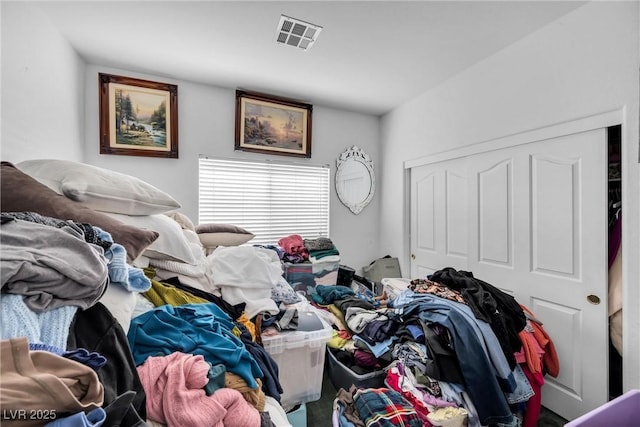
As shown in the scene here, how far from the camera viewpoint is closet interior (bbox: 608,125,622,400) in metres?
1.60

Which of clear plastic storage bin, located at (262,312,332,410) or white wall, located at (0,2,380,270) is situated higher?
white wall, located at (0,2,380,270)

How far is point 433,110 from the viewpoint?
Result: 2.79 m

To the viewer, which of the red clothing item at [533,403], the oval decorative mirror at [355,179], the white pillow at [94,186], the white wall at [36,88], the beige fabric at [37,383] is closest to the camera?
the beige fabric at [37,383]

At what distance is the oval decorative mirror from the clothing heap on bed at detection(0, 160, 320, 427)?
2.25m

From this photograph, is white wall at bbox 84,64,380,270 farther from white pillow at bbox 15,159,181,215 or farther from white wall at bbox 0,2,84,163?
white pillow at bbox 15,159,181,215

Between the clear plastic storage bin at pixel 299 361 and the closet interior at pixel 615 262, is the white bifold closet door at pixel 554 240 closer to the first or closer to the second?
the closet interior at pixel 615 262

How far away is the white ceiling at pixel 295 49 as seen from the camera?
1.71 meters

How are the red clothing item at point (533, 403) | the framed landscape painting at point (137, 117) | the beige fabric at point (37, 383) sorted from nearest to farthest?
the beige fabric at point (37, 383) < the red clothing item at point (533, 403) < the framed landscape painting at point (137, 117)

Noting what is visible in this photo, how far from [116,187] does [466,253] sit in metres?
2.60

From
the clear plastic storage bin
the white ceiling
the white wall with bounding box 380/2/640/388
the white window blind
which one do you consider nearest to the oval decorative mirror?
the white window blind

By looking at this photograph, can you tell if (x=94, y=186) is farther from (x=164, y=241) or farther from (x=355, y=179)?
(x=355, y=179)

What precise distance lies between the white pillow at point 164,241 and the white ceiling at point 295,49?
4.52ft

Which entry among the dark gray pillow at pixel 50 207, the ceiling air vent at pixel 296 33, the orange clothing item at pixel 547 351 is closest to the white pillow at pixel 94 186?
the dark gray pillow at pixel 50 207

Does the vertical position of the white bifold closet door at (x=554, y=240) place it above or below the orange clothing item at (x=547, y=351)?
above
